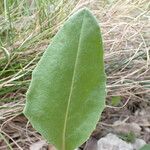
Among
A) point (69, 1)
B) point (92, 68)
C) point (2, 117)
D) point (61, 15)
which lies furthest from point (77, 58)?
point (69, 1)

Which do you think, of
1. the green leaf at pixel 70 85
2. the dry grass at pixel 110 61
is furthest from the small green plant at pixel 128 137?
the green leaf at pixel 70 85

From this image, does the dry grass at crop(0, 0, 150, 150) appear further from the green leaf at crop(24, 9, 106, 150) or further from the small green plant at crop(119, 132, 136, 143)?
the green leaf at crop(24, 9, 106, 150)

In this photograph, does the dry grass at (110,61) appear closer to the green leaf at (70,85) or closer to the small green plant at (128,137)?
the small green plant at (128,137)

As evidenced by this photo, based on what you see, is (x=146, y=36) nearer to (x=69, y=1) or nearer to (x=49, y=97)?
(x=69, y=1)

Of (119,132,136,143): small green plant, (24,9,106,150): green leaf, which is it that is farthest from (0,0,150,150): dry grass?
(24,9,106,150): green leaf

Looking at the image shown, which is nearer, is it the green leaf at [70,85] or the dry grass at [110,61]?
the green leaf at [70,85]

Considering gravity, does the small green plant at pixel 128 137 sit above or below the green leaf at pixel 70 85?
below
